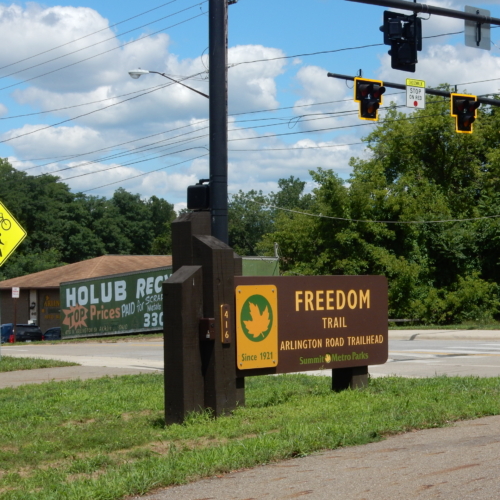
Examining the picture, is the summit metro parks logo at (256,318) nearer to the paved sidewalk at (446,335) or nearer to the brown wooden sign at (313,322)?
the brown wooden sign at (313,322)

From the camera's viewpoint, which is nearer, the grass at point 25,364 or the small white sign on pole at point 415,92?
the grass at point 25,364

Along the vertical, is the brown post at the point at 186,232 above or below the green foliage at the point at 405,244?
below

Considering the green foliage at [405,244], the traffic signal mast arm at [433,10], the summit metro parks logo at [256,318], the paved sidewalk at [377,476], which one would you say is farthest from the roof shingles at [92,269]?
the paved sidewalk at [377,476]

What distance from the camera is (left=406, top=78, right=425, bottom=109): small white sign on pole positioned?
62.2 ft

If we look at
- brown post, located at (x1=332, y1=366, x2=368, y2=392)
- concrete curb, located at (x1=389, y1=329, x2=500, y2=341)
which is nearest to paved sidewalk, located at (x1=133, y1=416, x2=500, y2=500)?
brown post, located at (x1=332, y1=366, x2=368, y2=392)

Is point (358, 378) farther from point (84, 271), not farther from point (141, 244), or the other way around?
point (141, 244)

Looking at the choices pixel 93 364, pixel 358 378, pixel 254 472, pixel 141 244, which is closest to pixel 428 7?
pixel 358 378

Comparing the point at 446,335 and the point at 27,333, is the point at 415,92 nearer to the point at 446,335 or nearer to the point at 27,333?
the point at 446,335

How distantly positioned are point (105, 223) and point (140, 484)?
86369 mm

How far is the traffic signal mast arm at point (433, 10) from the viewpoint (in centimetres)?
1255

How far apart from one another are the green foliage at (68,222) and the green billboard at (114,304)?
112 feet

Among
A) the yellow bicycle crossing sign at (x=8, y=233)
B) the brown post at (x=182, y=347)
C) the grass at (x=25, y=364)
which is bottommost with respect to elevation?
the grass at (x=25, y=364)

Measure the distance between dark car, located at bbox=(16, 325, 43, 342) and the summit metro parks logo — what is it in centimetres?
3721

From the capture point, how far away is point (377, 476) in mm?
5844
